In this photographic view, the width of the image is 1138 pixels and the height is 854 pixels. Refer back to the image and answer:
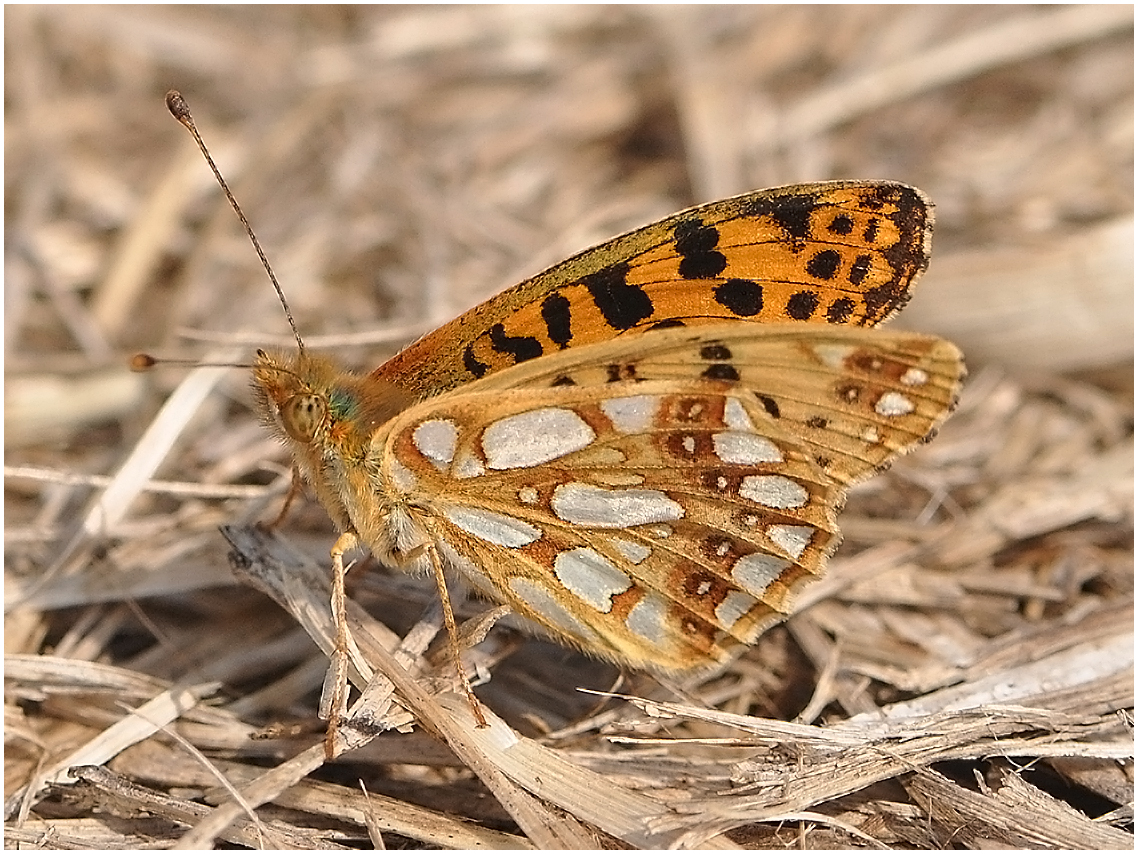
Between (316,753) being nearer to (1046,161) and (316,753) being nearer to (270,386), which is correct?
(270,386)

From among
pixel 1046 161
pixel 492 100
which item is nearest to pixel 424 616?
pixel 492 100

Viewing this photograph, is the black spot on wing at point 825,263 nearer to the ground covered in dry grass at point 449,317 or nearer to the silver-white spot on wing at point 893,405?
the silver-white spot on wing at point 893,405

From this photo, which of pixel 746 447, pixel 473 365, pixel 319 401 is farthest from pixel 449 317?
pixel 746 447

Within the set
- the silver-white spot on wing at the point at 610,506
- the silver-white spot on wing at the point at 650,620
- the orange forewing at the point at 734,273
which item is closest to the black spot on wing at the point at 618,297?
the orange forewing at the point at 734,273

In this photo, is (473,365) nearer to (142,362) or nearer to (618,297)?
(618,297)

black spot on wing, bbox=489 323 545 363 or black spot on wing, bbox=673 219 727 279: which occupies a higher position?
black spot on wing, bbox=673 219 727 279

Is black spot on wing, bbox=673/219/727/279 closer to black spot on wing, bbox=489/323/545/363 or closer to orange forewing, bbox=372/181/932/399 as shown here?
orange forewing, bbox=372/181/932/399

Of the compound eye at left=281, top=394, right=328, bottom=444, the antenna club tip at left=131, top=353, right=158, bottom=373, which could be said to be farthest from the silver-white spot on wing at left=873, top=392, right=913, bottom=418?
the antenna club tip at left=131, top=353, right=158, bottom=373
